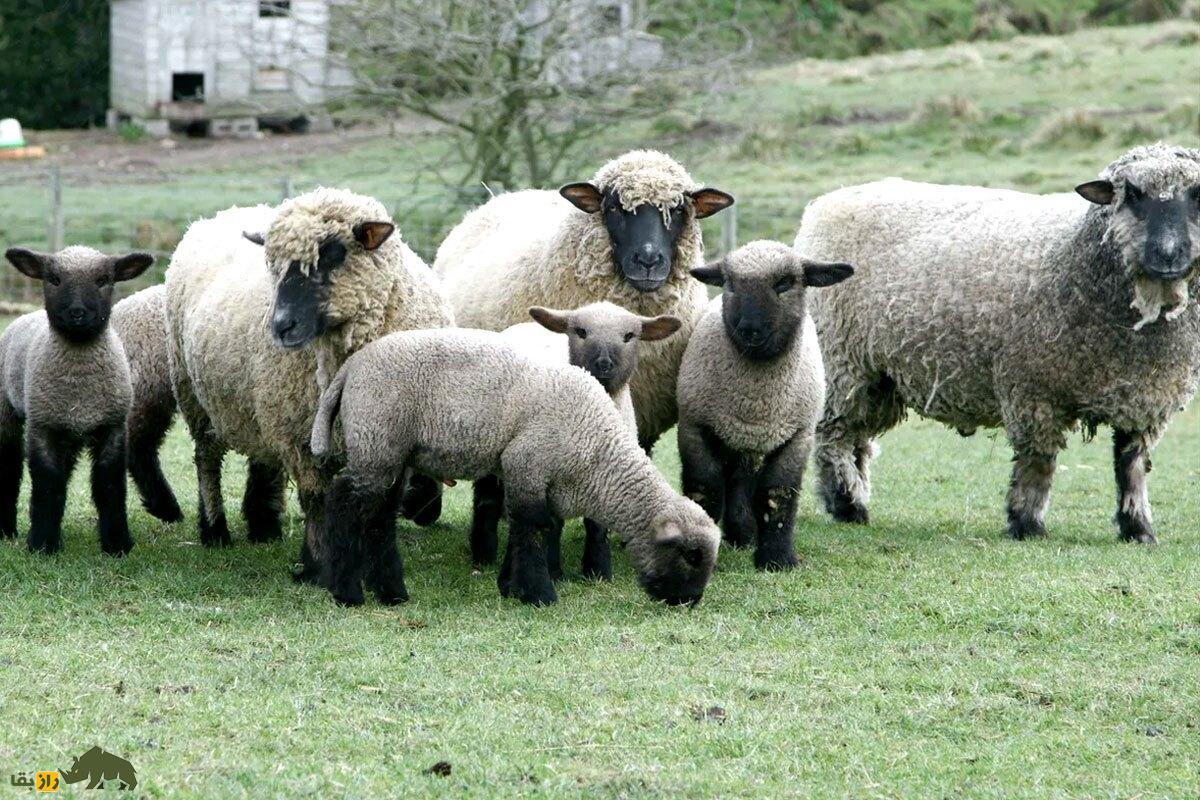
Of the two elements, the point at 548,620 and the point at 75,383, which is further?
the point at 75,383

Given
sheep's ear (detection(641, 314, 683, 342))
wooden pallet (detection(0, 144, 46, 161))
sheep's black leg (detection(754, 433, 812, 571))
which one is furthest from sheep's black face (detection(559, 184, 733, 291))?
wooden pallet (detection(0, 144, 46, 161))

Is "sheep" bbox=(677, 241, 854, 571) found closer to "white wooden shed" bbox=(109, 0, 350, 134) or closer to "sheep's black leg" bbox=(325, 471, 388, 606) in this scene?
"sheep's black leg" bbox=(325, 471, 388, 606)

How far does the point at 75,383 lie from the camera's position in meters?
8.57

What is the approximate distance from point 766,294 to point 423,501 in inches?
103

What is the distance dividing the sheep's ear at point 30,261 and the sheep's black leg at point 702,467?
3.44m

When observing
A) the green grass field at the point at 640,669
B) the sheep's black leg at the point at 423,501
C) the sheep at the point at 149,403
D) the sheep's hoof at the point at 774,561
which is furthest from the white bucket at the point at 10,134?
the sheep's hoof at the point at 774,561

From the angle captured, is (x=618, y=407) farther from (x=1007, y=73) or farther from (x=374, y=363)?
(x=1007, y=73)

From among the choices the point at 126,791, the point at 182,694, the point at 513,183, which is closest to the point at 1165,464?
the point at 182,694

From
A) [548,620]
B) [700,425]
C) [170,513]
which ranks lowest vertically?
[170,513]

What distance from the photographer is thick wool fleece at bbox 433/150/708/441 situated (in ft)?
29.2

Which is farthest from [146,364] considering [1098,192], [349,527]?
[1098,192]

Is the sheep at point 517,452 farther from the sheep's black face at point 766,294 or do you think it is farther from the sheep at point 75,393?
the sheep at point 75,393

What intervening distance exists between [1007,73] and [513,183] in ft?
39.6

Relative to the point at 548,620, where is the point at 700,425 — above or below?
above
